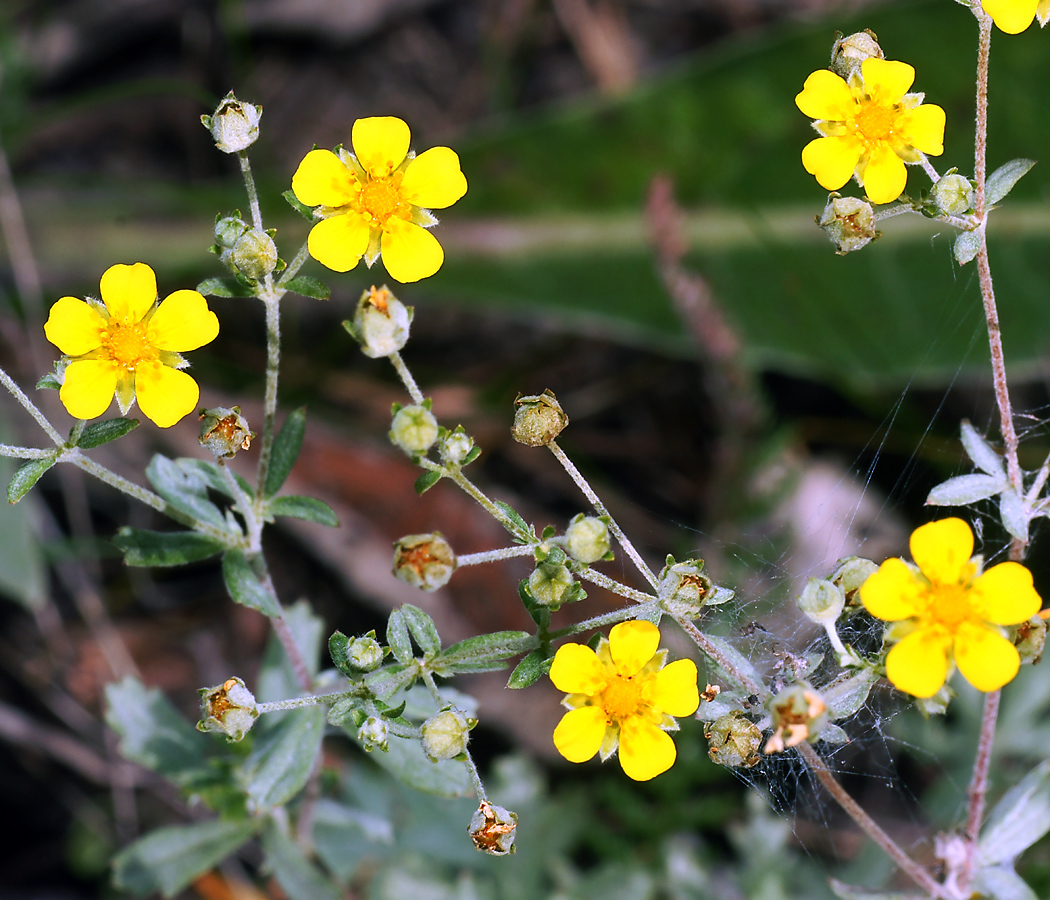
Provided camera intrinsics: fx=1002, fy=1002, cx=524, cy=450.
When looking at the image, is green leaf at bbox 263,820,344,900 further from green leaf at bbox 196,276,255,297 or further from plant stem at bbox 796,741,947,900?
green leaf at bbox 196,276,255,297

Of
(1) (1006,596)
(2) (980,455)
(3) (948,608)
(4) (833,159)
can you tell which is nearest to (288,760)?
(3) (948,608)

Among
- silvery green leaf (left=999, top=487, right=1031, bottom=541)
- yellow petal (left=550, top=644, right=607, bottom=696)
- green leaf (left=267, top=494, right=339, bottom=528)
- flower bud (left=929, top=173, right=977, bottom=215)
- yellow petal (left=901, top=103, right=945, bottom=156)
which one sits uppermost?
yellow petal (left=901, top=103, right=945, bottom=156)

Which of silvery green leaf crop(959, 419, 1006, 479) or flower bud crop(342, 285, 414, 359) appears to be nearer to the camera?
flower bud crop(342, 285, 414, 359)

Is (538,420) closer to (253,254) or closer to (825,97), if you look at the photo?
(253,254)

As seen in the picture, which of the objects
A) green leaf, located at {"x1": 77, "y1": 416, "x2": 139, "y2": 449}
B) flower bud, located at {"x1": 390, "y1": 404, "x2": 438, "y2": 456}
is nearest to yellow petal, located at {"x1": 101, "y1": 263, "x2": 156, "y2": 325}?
green leaf, located at {"x1": 77, "y1": 416, "x2": 139, "y2": 449}

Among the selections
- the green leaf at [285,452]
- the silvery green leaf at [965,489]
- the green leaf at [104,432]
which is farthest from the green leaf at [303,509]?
the silvery green leaf at [965,489]
